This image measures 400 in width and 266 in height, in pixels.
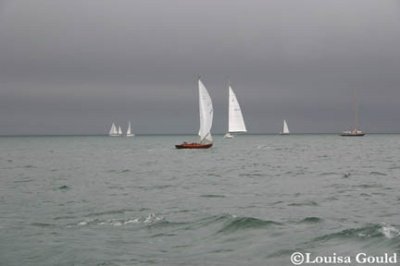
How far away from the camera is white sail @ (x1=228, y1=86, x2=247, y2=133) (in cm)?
13225

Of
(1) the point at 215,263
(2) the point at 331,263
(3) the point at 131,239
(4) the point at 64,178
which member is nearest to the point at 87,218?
(3) the point at 131,239

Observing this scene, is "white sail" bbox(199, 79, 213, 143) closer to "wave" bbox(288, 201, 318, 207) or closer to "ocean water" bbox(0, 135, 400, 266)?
"ocean water" bbox(0, 135, 400, 266)

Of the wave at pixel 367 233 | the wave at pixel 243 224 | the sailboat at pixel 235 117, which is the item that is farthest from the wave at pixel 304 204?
the sailboat at pixel 235 117

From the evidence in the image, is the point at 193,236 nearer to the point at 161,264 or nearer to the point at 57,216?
the point at 161,264

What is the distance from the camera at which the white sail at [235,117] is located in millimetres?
132250

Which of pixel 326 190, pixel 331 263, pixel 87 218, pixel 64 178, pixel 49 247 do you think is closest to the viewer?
pixel 331 263

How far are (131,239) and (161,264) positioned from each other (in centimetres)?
337

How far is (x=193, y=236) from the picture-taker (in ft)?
63.8

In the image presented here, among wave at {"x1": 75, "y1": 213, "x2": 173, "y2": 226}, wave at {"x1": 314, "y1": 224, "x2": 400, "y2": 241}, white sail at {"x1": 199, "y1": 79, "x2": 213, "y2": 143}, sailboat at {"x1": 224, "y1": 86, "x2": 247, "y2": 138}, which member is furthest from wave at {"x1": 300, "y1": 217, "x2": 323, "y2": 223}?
sailboat at {"x1": 224, "y1": 86, "x2": 247, "y2": 138}

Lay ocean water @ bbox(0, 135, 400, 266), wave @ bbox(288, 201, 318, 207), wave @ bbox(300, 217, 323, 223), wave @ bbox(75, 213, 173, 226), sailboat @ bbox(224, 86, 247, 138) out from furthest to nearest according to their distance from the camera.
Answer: sailboat @ bbox(224, 86, 247, 138) < wave @ bbox(288, 201, 318, 207) < wave @ bbox(75, 213, 173, 226) < wave @ bbox(300, 217, 323, 223) < ocean water @ bbox(0, 135, 400, 266)

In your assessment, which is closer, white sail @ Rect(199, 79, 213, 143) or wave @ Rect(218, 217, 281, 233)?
wave @ Rect(218, 217, 281, 233)

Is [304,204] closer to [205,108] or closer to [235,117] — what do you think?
[205,108]

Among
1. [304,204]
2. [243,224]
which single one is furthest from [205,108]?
[243,224]

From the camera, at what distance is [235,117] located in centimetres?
13488
